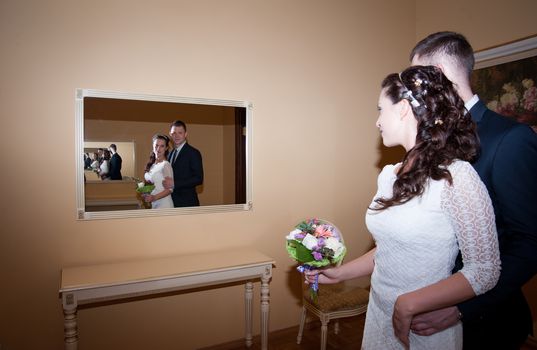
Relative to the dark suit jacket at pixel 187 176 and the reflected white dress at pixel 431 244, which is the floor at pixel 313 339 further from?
the reflected white dress at pixel 431 244

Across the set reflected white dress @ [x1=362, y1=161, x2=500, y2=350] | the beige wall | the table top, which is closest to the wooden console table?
the table top

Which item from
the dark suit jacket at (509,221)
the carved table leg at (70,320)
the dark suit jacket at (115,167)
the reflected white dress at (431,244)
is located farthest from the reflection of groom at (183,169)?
the dark suit jacket at (509,221)

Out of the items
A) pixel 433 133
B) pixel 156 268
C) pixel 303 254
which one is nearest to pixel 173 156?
pixel 156 268

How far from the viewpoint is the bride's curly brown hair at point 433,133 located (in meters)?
1.22

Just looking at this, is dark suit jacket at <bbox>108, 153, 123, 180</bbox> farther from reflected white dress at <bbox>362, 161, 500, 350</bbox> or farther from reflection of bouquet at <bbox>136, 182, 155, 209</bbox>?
reflected white dress at <bbox>362, 161, 500, 350</bbox>

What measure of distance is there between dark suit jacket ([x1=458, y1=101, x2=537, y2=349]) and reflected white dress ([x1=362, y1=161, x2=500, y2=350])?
71 millimetres

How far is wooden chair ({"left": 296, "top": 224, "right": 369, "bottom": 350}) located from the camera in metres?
2.88

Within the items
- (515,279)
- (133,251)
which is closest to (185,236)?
(133,251)

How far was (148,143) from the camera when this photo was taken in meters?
2.79

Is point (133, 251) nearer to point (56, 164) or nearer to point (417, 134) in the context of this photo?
point (56, 164)

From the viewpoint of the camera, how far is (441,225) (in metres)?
1.21

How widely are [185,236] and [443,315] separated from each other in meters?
2.16

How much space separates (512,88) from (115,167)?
11.4 feet

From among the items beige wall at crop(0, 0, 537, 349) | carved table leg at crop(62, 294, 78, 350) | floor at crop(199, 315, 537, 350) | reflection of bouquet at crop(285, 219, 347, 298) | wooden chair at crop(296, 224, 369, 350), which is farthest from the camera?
floor at crop(199, 315, 537, 350)
